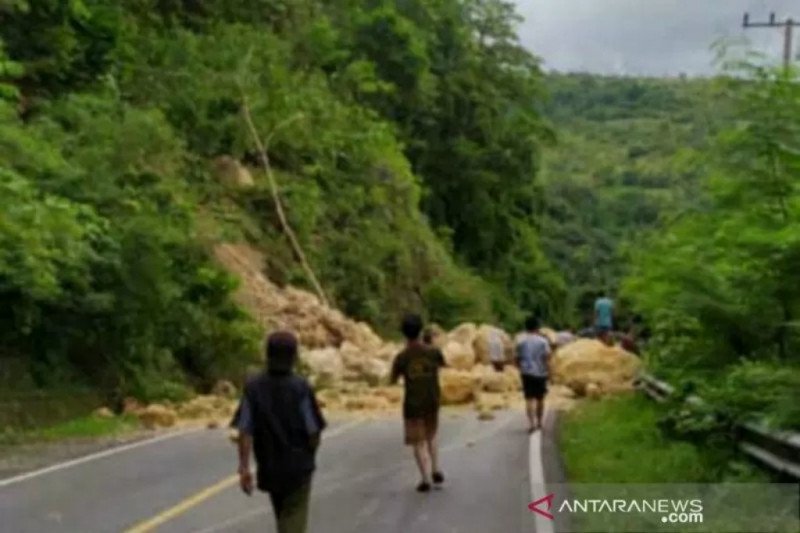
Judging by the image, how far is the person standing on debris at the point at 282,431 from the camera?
386 inches

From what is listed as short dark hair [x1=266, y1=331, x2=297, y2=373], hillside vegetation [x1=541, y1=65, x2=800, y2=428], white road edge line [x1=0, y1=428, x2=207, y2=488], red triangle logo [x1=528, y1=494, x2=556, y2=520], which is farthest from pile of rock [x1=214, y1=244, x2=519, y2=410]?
short dark hair [x1=266, y1=331, x2=297, y2=373]

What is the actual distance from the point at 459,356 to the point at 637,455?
1979cm

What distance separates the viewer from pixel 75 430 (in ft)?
79.5

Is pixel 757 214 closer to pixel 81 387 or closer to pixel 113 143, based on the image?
pixel 81 387

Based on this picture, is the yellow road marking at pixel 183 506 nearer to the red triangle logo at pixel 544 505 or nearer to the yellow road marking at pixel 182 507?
the yellow road marking at pixel 182 507

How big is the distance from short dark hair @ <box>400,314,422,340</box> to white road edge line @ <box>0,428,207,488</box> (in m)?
4.77

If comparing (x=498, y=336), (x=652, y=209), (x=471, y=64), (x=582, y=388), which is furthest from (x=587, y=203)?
(x=582, y=388)

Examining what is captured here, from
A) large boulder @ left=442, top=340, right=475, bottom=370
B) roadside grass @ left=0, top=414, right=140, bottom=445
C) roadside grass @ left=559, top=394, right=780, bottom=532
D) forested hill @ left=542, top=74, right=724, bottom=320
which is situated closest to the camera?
roadside grass @ left=559, top=394, right=780, bottom=532

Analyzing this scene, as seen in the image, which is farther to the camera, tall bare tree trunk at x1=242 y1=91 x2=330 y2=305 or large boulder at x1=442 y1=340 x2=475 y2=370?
tall bare tree trunk at x1=242 y1=91 x2=330 y2=305

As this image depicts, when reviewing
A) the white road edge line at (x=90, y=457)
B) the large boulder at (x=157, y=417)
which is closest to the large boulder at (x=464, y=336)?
the large boulder at (x=157, y=417)

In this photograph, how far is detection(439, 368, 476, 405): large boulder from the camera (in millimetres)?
30141

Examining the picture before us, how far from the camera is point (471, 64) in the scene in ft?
210

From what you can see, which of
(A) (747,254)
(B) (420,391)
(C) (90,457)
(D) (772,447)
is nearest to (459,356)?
(C) (90,457)

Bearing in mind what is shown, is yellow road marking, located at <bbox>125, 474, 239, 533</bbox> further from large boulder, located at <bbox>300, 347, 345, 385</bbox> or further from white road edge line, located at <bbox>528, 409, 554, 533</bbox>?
large boulder, located at <bbox>300, 347, 345, 385</bbox>
